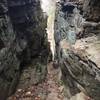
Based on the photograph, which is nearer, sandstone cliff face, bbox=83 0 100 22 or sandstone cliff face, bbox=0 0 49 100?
sandstone cliff face, bbox=0 0 49 100

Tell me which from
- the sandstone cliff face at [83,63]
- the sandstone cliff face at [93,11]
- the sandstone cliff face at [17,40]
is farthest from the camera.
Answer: the sandstone cliff face at [93,11]

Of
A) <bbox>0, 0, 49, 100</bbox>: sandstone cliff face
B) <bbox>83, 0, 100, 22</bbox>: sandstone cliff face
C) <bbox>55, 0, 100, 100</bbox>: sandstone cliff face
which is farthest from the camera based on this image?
<bbox>83, 0, 100, 22</bbox>: sandstone cliff face

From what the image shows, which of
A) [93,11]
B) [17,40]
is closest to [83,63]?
[93,11]

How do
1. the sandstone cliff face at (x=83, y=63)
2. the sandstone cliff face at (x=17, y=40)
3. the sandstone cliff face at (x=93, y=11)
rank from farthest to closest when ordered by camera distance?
the sandstone cliff face at (x=93, y=11) < the sandstone cliff face at (x=17, y=40) < the sandstone cliff face at (x=83, y=63)

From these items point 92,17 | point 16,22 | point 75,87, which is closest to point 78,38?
point 92,17

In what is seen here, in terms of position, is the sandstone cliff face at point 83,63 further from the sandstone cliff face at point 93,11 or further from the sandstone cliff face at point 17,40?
A: the sandstone cliff face at point 17,40

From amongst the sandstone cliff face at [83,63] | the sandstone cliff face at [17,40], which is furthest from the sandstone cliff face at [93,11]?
the sandstone cliff face at [17,40]

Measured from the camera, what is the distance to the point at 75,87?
8.92m

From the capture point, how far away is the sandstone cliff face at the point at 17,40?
1011 centimetres

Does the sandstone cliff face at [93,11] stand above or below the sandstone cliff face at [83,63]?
above

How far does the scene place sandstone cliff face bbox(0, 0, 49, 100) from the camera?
10109 millimetres

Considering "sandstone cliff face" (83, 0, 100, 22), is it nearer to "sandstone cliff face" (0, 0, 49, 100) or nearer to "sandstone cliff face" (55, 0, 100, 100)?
"sandstone cliff face" (55, 0, 100, 100)

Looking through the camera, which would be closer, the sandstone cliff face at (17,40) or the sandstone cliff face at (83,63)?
the sandstone cliff face at (83,63)

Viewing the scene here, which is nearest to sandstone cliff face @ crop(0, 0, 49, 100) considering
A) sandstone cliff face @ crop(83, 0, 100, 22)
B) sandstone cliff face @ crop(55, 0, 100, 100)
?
sandstone cliff face @ crop(55, 0, 100, 100)
